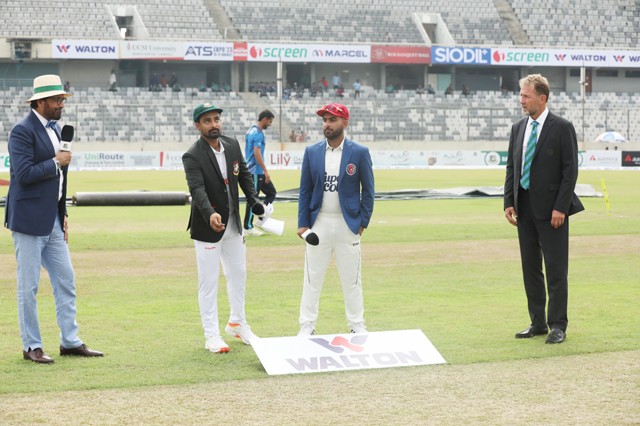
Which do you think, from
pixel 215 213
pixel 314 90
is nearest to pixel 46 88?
pixel 215 213

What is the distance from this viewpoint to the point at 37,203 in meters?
7.99

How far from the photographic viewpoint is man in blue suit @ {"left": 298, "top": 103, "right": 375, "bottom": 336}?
8.83 metres

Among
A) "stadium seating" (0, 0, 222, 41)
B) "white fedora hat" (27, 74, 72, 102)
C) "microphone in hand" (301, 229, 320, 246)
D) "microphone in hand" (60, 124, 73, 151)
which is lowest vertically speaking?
"microphone in hand" (301, 229, 320, 246)

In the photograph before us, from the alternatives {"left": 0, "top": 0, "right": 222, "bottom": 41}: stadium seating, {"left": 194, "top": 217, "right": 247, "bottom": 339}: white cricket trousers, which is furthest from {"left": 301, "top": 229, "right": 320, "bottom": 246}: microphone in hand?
{"left": 0, "top": 0, "right": 222, "bottom": 41}: stadium seating

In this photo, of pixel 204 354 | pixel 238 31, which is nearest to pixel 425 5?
pixel 238 31

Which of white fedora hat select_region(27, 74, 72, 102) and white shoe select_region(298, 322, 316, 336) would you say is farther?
white shoe select_region(298, 322, 316, 336)

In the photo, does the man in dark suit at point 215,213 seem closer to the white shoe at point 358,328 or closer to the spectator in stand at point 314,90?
the white shoe at point 358,328

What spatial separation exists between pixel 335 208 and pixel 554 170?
192 centimetres

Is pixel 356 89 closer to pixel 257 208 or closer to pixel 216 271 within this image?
pixel 257 208

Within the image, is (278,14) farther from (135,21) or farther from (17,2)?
(17,2)

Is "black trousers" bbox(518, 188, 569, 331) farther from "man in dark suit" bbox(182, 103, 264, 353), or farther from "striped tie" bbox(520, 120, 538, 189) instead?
"man in dark suit" bbox(182, 103, 264, 353)

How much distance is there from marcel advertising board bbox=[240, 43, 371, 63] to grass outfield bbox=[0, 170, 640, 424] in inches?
1663

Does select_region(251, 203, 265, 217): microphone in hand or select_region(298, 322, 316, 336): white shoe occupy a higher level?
select_region(251, 203, 265, 217): microphone in hand

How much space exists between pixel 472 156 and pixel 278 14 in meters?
21.9
